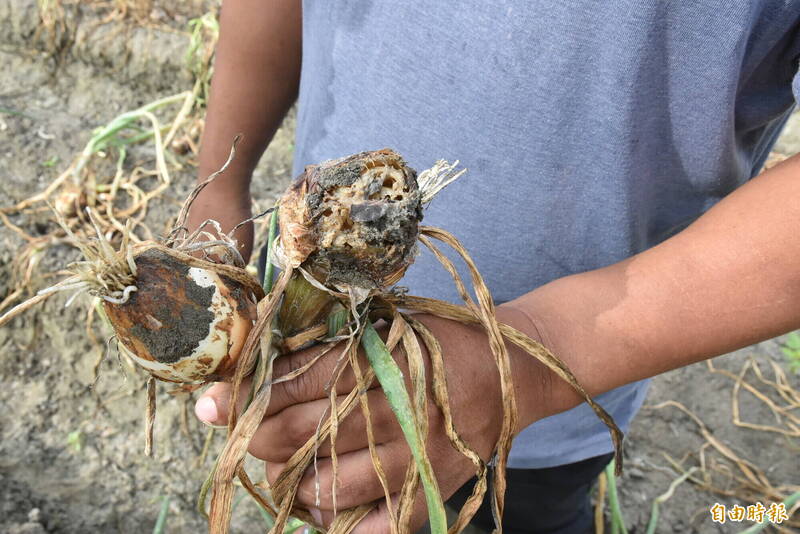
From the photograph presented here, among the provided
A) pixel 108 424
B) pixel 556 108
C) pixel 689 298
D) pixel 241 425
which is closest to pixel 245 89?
pixel 556 108

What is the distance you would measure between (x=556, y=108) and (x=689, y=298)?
0.28 meters

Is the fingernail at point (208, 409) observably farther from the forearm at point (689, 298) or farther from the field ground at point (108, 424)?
the field ground at point (108, 424)

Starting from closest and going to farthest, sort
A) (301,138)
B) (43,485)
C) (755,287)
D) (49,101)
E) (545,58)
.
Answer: (755,287), (545,58), (301,138), (43,485), (49,101)

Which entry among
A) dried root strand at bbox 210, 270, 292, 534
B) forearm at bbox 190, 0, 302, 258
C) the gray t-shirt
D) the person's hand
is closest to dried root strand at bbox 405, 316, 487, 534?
the person's hand

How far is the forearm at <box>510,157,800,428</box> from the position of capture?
23.8 inches

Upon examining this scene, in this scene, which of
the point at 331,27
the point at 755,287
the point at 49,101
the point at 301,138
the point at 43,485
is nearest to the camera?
the point at 755,287

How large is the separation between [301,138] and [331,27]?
0.72 ft

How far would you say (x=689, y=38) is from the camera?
2.33 feet

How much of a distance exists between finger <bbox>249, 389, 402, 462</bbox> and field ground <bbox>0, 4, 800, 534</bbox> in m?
1.11

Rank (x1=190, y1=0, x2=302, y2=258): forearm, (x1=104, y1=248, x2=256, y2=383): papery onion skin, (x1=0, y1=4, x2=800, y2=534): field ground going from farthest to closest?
(x1=0, y1=4, x2=800, y2=534): field ground, (x1=190, y1=0, x2=302, y2=258): forearm, (x1=104, y1=248, x2=256, y2=383): papery onion skin

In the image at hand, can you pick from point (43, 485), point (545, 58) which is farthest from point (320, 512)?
point (43, 485)

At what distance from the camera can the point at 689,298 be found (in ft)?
2.07

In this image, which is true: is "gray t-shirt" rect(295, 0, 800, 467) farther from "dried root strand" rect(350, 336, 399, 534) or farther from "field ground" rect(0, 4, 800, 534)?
"field ground" rect(0, 4, 800, 534)

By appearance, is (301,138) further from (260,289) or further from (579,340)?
(579,340)
